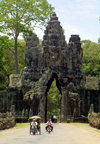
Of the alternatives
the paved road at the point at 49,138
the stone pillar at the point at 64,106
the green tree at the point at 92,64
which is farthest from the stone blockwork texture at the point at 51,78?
the paved road at the point at 49,138

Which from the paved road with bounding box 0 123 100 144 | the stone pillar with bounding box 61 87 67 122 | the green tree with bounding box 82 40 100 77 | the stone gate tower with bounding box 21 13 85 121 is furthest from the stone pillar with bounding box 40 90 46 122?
the green tree with bounding box 82 40 100 77

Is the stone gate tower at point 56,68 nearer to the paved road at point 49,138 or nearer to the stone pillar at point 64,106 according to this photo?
the stone pillar at point 64,106

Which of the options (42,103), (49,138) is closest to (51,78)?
(42,103)

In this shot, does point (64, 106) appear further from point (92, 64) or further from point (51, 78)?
point (92, 64)

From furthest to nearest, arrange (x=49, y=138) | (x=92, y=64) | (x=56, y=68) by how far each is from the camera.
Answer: (x=92, y=64), (x=56, y=68), (x=49, y=138)

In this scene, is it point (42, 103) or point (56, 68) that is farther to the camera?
point (56, 68)

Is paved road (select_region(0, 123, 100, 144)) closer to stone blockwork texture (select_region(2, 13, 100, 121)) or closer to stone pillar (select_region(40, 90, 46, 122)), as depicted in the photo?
stone pillar (select_region(40, 90, 46, 122))

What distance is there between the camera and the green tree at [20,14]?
5747cm

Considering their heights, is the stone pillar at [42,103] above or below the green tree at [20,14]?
below

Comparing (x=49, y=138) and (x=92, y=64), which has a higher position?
(x=92, y=64)

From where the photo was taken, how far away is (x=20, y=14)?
193ft

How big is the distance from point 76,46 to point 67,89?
24.2 ft

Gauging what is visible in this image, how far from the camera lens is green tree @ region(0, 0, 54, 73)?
A: 5747cm

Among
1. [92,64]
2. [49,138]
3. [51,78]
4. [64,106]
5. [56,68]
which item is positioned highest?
[92,64]
